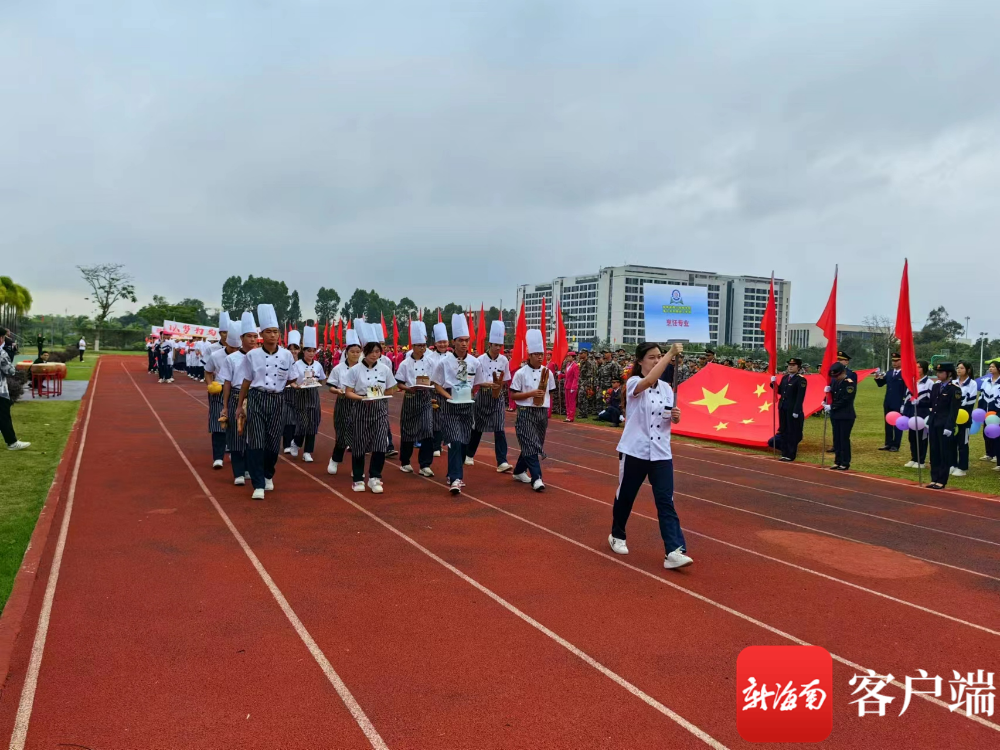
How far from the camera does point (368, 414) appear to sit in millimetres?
8227

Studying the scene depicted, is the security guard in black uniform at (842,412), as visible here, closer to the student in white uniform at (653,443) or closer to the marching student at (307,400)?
the student in white uniform at (653,443)

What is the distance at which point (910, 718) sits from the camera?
3424 mm

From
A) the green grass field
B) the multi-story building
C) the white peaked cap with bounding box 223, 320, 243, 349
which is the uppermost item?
the multi-story building

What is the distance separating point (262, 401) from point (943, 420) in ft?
28.4

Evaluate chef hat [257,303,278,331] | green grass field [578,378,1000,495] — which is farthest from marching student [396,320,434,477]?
green grass field [578,378,1000,495]

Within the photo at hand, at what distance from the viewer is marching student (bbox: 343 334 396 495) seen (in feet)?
26.9

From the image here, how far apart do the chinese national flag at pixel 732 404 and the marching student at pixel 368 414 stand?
7.76m

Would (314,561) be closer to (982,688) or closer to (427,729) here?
(427,729)

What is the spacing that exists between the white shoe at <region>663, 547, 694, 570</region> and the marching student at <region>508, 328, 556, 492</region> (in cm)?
303

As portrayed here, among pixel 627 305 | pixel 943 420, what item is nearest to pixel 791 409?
pixel 943 420

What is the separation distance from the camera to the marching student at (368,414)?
8.20 metres

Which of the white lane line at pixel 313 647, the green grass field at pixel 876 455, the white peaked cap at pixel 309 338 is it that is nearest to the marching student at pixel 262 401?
the white lane line at pixel 313 647

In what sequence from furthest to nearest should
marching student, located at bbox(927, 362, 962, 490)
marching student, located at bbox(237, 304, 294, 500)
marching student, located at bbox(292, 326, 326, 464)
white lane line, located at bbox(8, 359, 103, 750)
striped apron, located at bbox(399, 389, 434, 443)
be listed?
marching student, located at bbox(292, 326, 326, 464), marching student, located at bbox(927, 362, 962, 490), striped apron, located at bbox(399, 389, 434, 443), marching student, located at bbox(237, 304, 294, 500), white lane line, located at bbox(8, 359, 103, 750)

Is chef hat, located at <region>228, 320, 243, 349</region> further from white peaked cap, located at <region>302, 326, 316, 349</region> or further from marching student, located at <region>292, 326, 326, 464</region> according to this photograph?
white peaked cap, located at <region>302, 326, 316, 349</region>
